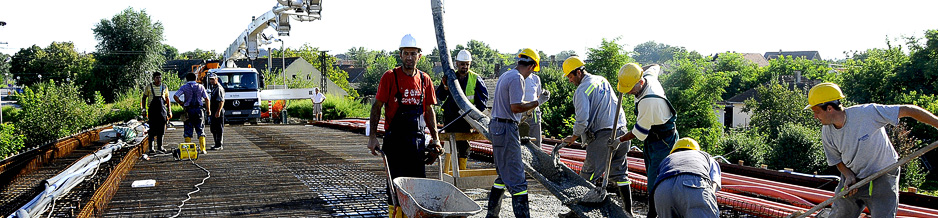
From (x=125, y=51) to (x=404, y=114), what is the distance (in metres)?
47.8

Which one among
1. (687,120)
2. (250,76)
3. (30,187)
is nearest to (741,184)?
(30,187)

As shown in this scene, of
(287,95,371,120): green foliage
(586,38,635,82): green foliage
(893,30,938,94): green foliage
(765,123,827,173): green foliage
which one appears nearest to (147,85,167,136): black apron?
(287,95,371,120): green foliage

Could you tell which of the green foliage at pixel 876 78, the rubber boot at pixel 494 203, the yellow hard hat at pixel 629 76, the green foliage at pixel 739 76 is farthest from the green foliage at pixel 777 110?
the rubber boot at pixel 494 203

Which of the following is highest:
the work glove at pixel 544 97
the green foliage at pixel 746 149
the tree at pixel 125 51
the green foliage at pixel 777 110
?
the tree at pixel 125 51

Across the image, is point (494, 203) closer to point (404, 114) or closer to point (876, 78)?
point (404, 114)

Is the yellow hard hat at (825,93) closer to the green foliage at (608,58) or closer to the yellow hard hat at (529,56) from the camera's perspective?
the yellow hard hat at (529,56)

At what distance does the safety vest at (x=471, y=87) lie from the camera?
6539mm

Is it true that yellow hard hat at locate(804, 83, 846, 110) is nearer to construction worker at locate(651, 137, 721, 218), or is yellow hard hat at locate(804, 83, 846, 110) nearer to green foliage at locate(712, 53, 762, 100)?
construction worker at locate(651, 137, 721, 218)

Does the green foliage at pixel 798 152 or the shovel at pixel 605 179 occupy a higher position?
the shovel at pixel 605 179

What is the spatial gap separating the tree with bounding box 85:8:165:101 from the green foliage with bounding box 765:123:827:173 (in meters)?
37.9

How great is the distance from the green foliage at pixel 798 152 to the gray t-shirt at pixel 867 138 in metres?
21.1

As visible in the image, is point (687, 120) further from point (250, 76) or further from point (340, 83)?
point (340, 83)

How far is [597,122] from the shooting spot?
5367mm

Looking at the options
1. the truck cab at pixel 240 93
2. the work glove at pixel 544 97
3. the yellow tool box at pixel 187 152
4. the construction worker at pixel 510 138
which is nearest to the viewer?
the construction worker at pixel 510 138
